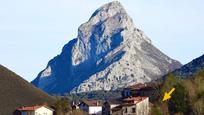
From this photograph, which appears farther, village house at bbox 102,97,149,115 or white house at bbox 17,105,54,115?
white house at bbox 17,105,54,115

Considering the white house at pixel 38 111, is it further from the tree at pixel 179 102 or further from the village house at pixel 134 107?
the tree at pixel 179 102

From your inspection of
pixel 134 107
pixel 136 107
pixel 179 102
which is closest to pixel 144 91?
pixel 134 107

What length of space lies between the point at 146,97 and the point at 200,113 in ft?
132

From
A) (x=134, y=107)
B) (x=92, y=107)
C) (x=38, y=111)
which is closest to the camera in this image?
(x=134, y=107)

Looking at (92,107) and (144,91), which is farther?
(92,107)

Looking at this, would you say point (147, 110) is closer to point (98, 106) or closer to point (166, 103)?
point (166, 103)

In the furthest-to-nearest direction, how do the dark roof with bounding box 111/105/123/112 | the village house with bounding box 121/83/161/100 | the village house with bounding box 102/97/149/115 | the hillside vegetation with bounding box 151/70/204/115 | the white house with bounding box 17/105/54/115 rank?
the white house with bounding box 17/105/54/115 → the village house with bounding box 121/83/161/100 → the dark roof with bounding box 111/105/123/112 → the village house with bounding box 102/97/149/115 → the hillside vegetation with bounding box 151/70/204/115

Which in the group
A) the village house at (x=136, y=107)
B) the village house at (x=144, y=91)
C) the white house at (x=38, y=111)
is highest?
the village house at (x=144, y=91)

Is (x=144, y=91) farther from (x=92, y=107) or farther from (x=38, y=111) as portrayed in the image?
(x=38, y=111)

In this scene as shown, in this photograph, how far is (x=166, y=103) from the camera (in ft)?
455

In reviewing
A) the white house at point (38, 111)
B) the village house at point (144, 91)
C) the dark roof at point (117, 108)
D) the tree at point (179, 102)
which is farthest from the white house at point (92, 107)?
the tree at point (179, 102)

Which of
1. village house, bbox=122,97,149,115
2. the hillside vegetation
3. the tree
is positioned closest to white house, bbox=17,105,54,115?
village house, bbox=122,97,149,115

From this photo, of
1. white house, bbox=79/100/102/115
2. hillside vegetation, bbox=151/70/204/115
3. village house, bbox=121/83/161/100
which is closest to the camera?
hillside vegetation, bbox=151/70/204/115

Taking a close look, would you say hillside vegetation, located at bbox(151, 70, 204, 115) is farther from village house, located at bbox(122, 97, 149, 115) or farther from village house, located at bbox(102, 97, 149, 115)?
village house, located at bbox(122, 97, 149, 115)
